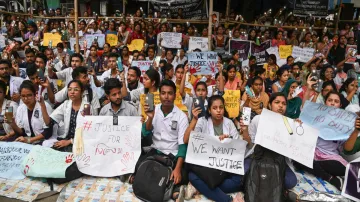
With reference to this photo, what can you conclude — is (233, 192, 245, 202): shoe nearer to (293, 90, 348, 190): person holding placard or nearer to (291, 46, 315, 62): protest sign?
(293, 90, 348, 190): person holding placard

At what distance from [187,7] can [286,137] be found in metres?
7.10

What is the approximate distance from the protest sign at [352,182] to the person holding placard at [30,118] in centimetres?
361

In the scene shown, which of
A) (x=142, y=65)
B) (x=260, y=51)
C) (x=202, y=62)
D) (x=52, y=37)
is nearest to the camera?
(x=202, y=62)

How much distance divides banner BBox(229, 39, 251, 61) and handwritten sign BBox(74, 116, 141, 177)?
4865mm

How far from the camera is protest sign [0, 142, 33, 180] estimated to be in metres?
3.71

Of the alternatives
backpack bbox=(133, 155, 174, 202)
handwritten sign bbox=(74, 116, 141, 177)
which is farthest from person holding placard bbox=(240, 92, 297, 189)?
handwritten sign bbox=(74, 116, 141, 177)

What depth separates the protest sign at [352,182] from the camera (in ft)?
10.4

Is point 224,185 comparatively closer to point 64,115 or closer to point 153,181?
point 153,181

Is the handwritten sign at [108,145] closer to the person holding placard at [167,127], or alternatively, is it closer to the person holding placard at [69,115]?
the person holding placard at [167,127]

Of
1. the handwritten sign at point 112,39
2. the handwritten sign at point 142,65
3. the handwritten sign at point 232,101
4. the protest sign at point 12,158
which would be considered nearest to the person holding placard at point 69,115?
the protest sign at point 12,158

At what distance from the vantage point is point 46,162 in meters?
3.62

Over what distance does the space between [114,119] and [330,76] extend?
4363 mm

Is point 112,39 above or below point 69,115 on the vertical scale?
above

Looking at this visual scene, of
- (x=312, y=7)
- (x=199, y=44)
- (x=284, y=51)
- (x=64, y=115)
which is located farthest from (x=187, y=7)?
(x=64, y=115)
